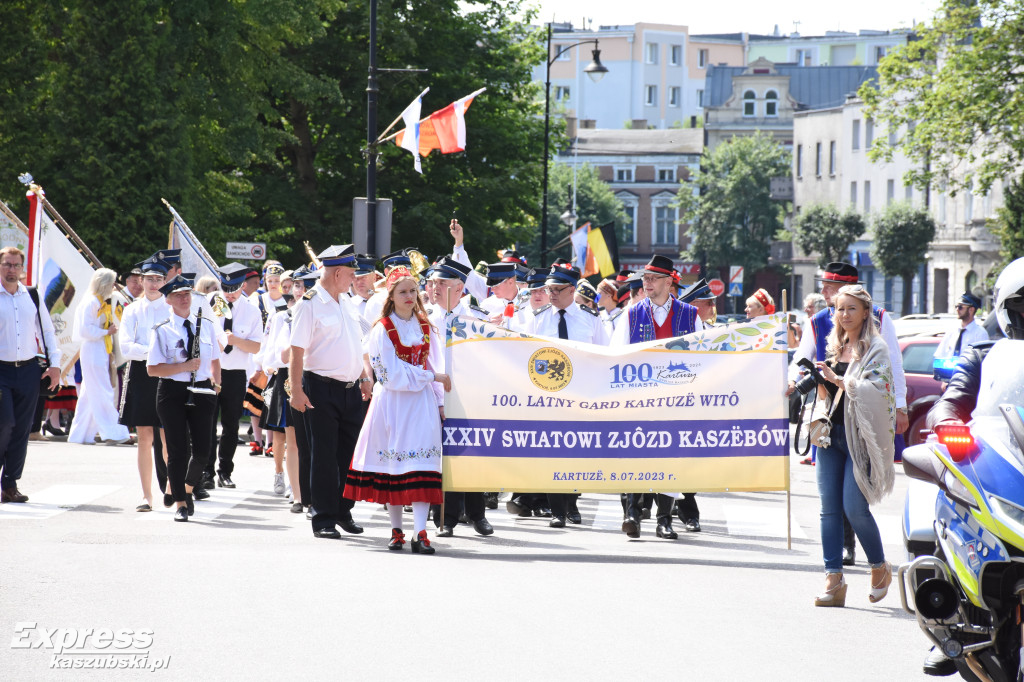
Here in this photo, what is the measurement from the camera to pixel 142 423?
1212cm

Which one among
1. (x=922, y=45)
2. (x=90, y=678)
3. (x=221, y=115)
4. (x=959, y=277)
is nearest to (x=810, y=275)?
(x=959, y=277)

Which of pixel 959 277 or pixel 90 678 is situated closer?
pixel 90 678

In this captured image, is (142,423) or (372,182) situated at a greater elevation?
(372,182)

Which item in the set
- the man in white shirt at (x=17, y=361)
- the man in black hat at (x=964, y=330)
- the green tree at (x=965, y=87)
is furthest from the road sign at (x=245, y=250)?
the green tree at (x=965, y=87)

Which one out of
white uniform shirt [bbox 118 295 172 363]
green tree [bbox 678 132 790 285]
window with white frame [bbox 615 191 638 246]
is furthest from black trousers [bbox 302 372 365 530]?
window with white frame [bbox 615 191 638 246]

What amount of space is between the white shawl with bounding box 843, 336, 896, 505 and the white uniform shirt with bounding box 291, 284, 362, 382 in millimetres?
4079

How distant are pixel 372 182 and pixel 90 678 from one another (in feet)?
59.0

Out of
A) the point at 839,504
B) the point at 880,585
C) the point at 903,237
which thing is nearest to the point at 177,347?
the point at 839,504

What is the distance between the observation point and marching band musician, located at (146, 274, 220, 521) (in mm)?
11750

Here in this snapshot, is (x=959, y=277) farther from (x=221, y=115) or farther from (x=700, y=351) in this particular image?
(x=700, y=351)

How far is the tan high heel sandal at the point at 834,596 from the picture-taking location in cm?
858

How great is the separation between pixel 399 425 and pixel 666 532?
2.59 meters

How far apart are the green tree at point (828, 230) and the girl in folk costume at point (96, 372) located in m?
58.1

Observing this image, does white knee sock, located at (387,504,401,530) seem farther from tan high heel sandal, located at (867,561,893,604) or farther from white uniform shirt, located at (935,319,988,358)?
white uniform shirt, located at (935,319,988,358)
